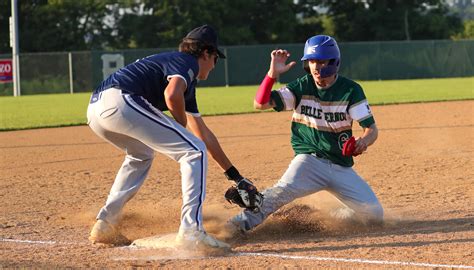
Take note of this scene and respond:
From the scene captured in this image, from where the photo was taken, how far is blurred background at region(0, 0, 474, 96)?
35562mm

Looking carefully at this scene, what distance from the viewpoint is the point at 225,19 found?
4747cm

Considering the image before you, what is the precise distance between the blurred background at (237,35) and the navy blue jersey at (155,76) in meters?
30.3

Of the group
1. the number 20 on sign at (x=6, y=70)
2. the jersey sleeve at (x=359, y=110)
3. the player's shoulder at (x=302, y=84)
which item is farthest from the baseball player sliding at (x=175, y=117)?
the number 20 on sign at (x=6, y=70)

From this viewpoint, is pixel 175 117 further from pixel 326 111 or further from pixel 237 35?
pixel 237 35

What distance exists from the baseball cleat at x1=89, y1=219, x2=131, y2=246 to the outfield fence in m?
30.1

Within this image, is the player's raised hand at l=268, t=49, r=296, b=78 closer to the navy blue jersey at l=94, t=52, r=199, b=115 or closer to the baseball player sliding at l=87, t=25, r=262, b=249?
the baseball player sliding at l=87, t=25, r=262, b=249

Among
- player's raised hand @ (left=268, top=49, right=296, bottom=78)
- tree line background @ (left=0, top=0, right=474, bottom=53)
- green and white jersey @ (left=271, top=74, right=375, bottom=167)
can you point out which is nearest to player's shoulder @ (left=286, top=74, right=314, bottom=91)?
green and white jersey @ (left=271, top=74, right=375, bottom=167)

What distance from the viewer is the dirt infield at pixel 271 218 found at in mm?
4949

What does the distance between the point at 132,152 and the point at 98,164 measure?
4.79 m

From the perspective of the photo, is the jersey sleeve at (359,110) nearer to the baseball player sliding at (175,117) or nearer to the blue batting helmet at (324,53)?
the blue batting helmet at (324,53)

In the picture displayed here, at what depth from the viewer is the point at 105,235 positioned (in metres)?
5.53

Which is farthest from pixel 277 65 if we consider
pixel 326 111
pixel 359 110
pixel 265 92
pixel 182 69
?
pixel 182 69

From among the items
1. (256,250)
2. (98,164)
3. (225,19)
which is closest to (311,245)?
(256,250)

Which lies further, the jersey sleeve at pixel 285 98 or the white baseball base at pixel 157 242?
the jersey sleeve at pixel 285 98
